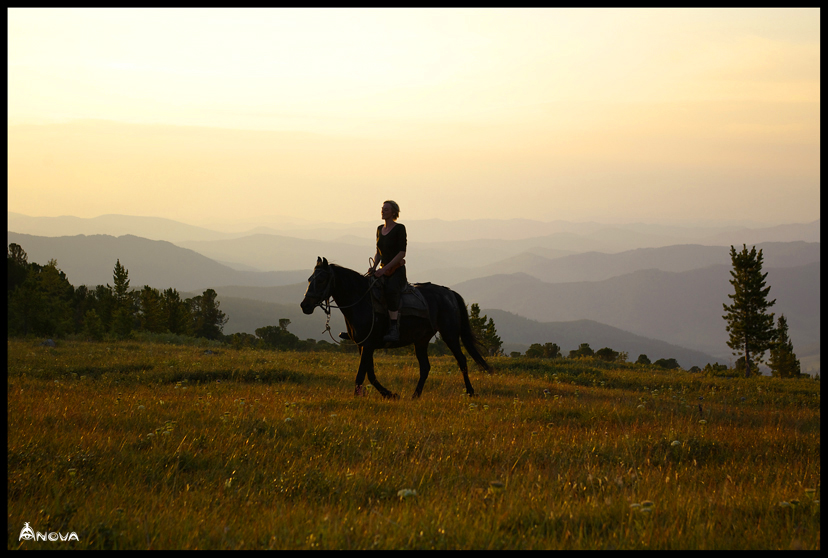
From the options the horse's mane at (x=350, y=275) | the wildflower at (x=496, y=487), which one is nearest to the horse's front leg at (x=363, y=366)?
the horse's mane at (x=350, y=275)

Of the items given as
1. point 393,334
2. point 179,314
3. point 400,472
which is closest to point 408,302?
point 393,334

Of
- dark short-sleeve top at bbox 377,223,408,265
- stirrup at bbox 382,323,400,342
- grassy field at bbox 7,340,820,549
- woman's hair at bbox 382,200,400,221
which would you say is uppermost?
woman's hair at bbox 382,200,400,221

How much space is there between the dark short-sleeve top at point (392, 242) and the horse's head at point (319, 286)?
1.33 meters

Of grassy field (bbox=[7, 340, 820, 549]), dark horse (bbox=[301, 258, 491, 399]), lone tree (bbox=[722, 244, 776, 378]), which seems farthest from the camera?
lone tree (bbox=[722, 244, 776, 378])

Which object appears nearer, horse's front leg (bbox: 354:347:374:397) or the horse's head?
the horse's head

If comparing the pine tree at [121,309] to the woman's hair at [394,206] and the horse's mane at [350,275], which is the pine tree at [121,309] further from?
the woman's hair at [394,206]

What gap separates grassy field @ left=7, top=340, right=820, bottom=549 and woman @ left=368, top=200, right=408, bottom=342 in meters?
2.18

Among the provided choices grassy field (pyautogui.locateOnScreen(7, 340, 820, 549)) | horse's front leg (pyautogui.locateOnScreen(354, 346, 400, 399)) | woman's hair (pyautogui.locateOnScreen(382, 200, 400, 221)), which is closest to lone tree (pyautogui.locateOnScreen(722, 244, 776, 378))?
grassy field (pyautogui.locateOnScreen(7, 340, 820, 549))

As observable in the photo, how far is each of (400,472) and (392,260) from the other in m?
7.00

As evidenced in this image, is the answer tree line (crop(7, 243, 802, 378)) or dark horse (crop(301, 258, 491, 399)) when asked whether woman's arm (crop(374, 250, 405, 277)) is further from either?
tree line (crop(7, 243, 802, 378))

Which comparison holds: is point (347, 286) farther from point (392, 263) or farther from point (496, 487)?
point (496, 487)

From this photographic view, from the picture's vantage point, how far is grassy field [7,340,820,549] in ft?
16.1

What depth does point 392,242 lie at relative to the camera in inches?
524

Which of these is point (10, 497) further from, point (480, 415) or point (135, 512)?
point (480, 415)
